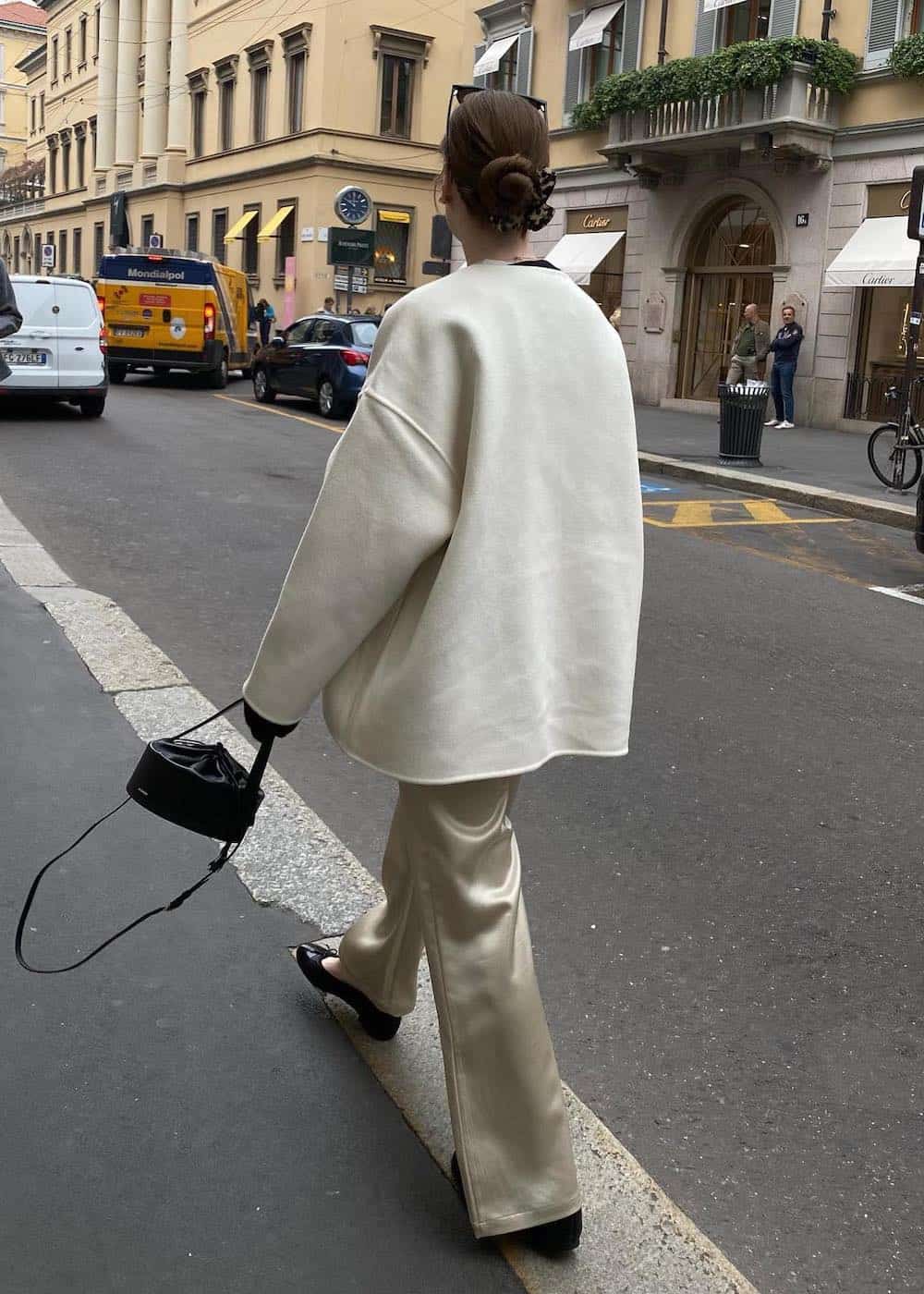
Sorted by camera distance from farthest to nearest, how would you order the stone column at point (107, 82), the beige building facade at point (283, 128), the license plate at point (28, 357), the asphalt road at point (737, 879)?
1. the stone column at point (107, 82)
2. the beige building facade at point (283, 128)
3. the license plate at point (28, 357)
4. the asphalt road at point (737, 879)

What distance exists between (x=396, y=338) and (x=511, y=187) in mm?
299

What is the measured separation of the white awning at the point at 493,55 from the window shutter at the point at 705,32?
19.2 feet

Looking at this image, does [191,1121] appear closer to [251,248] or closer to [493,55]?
[493,55]

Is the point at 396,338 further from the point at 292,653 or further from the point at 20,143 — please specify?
the point at 20,143

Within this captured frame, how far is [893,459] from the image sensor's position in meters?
13.7

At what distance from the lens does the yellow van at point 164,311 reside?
22.6m

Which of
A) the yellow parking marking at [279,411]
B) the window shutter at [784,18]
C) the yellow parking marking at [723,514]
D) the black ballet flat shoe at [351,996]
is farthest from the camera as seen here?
the window shutter at [784,18]

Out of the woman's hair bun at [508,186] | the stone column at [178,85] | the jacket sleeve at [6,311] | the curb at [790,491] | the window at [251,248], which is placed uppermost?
the stone column at [178,85]

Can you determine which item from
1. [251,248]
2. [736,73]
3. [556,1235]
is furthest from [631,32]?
[556,1235]

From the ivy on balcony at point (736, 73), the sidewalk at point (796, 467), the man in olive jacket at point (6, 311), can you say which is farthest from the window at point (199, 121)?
the man in olive jacket at point (6, 311)

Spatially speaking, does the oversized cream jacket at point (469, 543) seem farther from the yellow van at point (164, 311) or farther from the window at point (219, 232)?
the window at point (219, 232)

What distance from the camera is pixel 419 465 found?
2.05 m

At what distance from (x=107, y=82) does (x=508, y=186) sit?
5695cm

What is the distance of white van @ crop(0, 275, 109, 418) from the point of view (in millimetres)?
15852
